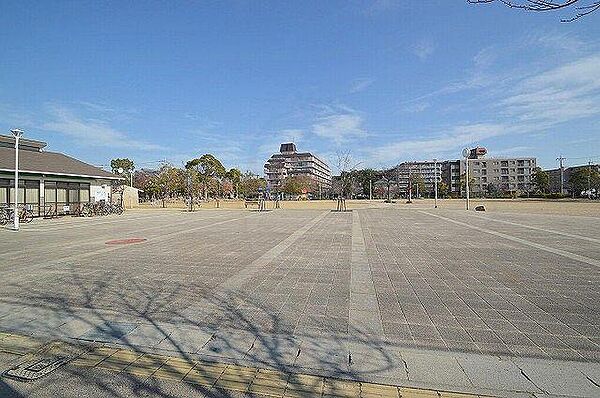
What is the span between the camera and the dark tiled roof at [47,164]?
22516mm

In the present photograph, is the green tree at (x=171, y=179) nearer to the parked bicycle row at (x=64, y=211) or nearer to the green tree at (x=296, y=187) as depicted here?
the parked bicycle row at (x=64, y=211)

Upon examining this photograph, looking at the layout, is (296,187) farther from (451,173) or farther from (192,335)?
(192,335)

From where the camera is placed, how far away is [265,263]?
7723mm

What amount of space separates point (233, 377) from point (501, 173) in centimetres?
11678

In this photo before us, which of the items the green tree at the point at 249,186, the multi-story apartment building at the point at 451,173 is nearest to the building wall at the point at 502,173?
the multi-story apartment building at the point at 451,173

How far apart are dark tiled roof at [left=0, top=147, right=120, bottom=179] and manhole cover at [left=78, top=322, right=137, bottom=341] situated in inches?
892

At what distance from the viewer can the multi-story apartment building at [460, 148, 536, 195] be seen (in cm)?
10050

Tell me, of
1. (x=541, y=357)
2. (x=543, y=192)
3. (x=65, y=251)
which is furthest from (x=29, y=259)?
(x=543, y=192)

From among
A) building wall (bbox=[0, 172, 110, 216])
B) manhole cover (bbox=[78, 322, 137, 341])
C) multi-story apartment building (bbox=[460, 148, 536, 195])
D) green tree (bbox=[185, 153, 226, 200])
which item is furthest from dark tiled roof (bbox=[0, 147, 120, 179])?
multi-story apartment building (bbox=[460, 148, 536, 195])

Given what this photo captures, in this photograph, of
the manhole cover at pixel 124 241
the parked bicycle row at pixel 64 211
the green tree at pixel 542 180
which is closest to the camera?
the manhole cover at pixel 124 241

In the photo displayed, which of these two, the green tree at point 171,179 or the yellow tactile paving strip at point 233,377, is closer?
the yellow tactile paving strip at point 233,377

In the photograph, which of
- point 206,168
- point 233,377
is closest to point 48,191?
point 233,377

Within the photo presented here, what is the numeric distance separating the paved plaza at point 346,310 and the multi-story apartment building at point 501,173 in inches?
4059

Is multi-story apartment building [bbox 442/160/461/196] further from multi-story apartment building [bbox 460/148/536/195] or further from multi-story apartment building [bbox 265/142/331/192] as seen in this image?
multi-story apartment building [bbox 265/142/331/192]
